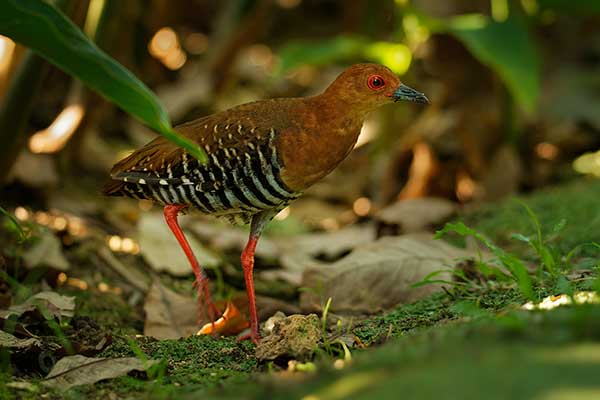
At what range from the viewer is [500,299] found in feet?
10.1

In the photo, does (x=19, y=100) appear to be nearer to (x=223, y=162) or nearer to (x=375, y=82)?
(x=223, y=162)

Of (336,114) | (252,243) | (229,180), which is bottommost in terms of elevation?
(252,243)

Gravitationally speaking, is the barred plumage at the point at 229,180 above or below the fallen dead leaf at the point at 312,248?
above

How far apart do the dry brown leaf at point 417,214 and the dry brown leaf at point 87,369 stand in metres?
2.27

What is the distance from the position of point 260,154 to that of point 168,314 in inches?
34.2

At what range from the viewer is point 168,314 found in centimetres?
372

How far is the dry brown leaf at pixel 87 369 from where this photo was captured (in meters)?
2.59

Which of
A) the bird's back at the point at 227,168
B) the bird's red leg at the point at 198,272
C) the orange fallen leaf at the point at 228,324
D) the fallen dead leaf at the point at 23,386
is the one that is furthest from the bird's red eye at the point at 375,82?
the fallen dead leaf at the point at 23,386

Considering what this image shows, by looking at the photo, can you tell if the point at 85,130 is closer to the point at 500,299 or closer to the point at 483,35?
the point at 483,35

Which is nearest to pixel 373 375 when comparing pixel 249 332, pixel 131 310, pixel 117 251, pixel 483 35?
pixel 249 332

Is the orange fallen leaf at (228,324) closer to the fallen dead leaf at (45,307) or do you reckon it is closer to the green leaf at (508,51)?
Result: the fallen dead leaf at (45,307)

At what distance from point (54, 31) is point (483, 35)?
3.31 metres

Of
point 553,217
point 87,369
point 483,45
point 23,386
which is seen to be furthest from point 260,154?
point 483,45

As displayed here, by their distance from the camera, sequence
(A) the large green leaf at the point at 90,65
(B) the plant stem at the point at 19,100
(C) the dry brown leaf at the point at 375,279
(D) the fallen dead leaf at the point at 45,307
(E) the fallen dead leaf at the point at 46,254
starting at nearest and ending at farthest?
1. (A) the large green leaf at the point at 90,65
2. (D) the fallen dead leaf at the point at 45,307
3. (C) the dry brown leaf at the point at 375,279
4. (E) the fallen dead leaf at the point at 46,254
5. (B) the plant stem at the point at 19,100
